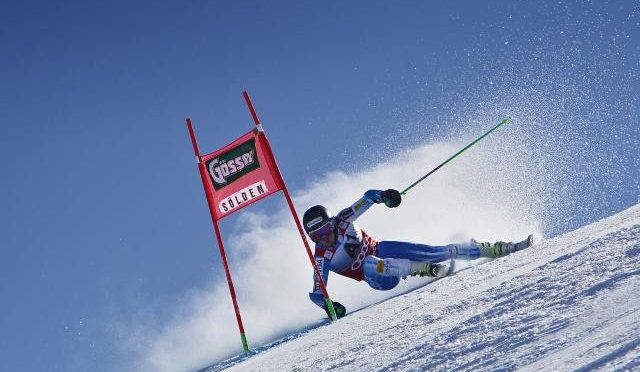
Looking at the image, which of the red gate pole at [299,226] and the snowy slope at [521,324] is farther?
the red gate pole at [299,226]

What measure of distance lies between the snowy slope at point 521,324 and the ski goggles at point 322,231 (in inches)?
134

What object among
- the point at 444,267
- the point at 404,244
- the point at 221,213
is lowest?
the point at 444,267

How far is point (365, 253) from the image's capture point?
8.54 metres

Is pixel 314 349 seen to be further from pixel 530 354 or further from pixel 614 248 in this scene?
pixel 530 354

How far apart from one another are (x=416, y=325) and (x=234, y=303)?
14.7ft

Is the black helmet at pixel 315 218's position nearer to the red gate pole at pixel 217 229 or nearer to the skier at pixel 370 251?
the skier at pixel 370 251

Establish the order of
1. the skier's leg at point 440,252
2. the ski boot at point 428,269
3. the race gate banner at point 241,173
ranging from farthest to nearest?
the race gate banner at point 241,173 → the skier's leg at point 440,252 → the ski boot at point 428,269

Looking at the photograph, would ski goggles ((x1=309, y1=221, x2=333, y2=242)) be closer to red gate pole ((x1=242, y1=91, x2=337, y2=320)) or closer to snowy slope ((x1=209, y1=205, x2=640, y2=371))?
red gate pole ((x1=242, y1=91, x2=337, y2=320))

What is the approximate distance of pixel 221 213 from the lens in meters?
8.46

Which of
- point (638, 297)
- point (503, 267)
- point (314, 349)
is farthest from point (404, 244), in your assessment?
point (638, 297)

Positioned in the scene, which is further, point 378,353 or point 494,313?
point 378,353

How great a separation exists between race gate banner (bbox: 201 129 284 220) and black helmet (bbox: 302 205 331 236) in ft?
1.57

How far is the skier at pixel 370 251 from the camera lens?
777cm

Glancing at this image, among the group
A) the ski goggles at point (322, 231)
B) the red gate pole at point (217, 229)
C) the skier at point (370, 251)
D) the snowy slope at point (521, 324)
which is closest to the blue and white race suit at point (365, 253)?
the skier at point (370, 251)
